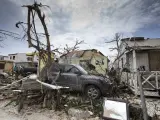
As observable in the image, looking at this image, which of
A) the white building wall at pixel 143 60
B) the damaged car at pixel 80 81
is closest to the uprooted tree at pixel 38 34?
the damaged car at pixel 80 81

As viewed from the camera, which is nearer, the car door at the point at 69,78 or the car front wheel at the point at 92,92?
the car front wheel at the point at 92,92

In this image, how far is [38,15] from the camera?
7.91 meters

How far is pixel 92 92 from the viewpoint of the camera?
8320 mm

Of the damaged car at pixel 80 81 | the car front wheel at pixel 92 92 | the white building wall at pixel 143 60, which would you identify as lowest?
the car front wheel at pixel 92 92

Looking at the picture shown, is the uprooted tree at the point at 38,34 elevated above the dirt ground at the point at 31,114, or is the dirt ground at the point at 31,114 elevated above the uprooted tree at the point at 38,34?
the uprooted tree at the point at 38,34

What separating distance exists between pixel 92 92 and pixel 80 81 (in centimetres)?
100

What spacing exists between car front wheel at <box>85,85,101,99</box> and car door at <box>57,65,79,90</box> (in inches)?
33.0

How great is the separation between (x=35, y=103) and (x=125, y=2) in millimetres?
9048

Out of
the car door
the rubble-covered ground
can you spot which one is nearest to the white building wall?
the car door

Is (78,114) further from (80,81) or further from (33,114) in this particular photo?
(80,81)

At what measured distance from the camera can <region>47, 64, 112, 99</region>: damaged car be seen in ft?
27.0

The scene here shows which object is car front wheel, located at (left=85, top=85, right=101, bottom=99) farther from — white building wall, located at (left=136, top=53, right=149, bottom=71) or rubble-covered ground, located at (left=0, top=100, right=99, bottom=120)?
white building wall, located at (left=136, top=53, right=149, bottom=71)

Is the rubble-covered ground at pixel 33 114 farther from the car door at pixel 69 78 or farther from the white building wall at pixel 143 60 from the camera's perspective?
the white building wall at pixel 143 60

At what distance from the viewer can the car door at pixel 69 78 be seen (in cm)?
896
